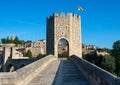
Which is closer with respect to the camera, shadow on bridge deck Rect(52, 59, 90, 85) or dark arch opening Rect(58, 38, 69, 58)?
shadow on bridge deck Rect(52, 59, 90, 85)

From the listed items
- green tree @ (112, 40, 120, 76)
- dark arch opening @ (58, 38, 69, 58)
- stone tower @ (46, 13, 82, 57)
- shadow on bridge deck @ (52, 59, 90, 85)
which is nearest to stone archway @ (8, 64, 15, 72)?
dark arch opening @ (58, 38, 69, 58)

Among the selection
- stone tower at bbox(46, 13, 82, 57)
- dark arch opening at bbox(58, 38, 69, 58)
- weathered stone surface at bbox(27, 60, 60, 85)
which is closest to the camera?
weathered stone surface at bbox(27, 60, 60, 85)

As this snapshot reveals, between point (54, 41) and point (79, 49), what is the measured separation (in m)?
3.19

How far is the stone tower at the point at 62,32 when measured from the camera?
95.5 ft

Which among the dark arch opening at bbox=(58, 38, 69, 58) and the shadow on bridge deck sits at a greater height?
the dark arch opening at bbox=(58, 38, 69, 58)

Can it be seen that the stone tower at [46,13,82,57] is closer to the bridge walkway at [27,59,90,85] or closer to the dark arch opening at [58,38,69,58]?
the dark arch opening at [58,38,69,58]

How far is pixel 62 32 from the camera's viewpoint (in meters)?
29.2

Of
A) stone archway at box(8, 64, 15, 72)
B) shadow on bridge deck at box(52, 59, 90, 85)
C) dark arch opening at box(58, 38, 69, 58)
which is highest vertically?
dark arch opening at box(58, 38, 69, 58)

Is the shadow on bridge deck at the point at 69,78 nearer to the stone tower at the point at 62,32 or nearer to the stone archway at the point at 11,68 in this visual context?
the stone tower at the point at 62,32

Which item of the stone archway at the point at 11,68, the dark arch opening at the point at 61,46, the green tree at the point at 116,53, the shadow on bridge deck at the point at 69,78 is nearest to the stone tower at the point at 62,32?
the dark arch opening at the point at 61,46

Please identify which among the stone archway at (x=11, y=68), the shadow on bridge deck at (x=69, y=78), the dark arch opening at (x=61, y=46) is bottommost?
the stone archway at (x=11, y=68)

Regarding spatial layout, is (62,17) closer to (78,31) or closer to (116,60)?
(78,31)

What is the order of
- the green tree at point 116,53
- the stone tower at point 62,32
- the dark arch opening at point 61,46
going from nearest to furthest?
the stone tower at point 62,32 < the dark arch opening at point 61,46 < the green tree at point 116,53

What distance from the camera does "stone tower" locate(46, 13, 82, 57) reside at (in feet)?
95.5
